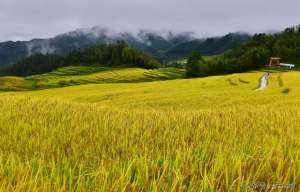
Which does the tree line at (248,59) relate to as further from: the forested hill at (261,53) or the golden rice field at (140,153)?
the golden rice field at (140,153)

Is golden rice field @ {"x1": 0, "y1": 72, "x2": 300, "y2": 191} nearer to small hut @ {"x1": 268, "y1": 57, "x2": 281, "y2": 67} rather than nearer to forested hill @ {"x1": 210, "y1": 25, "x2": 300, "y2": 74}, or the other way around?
small hut @ {"x1": 268, "y1": 57, "x2": 281, "y2": 67}

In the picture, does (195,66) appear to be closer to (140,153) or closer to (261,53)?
(261,53)

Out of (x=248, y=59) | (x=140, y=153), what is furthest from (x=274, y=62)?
(x=140, y=153)

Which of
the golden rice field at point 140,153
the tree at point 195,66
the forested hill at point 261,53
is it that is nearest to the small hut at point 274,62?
the forested hill at point 261,53

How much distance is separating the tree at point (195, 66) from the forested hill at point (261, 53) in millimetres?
3088

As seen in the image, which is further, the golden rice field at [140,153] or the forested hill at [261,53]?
the forested hill at [261,53]

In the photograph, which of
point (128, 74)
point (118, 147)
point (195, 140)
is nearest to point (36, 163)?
point (118, 147)

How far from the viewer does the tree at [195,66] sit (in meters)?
115

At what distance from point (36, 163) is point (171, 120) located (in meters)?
5.91

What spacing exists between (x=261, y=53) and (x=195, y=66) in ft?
54.5

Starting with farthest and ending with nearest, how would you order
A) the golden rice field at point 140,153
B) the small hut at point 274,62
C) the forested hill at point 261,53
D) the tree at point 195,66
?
the tree at point 195,66, the forested hill at point 261,53, the small hut at point 274,62, the golden rice field at point 140,153

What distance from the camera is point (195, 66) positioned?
4651 inches

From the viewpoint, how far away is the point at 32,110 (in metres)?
11.3

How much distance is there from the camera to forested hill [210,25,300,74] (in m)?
113
